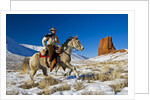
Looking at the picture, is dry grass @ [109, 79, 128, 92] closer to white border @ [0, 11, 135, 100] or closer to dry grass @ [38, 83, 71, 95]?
white border @ [0, 11, 135, 100]

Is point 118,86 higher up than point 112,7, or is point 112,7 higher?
point 112,7

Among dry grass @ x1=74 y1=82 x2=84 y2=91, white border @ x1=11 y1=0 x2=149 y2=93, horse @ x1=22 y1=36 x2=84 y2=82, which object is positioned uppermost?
white border @ x1=11 y1=0 x2=149 y2=93

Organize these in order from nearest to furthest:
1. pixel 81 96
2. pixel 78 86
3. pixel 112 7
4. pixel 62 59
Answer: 1. pixel 81 96
2. pixel 78 86
3. pixel 62 59
4. pixel 112 7

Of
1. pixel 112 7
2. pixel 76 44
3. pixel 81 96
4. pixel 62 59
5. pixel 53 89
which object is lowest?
pixel 81 96

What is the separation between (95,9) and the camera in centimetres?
565

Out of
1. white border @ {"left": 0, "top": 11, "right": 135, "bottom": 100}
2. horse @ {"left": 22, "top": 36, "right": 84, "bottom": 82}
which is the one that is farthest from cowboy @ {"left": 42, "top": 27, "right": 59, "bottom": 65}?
white border @ {"left": 0, "top": 11, "right": 135, "bottom": 100}

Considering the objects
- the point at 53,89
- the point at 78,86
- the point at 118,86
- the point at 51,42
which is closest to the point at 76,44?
the point at 51,42

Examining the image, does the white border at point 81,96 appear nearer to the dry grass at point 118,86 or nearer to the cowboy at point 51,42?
the dry grass at point 118,86

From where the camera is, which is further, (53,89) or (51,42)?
(51,42)

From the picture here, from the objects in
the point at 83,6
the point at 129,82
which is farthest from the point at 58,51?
the point at 129,82

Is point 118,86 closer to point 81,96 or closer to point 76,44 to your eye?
point 81,96

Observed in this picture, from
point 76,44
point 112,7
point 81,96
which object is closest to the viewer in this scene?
point 81,96

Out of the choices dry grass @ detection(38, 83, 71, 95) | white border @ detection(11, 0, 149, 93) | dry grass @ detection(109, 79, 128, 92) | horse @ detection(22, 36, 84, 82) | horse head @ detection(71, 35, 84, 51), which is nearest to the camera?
dry grass @ detection(109, 79, 128, 92)

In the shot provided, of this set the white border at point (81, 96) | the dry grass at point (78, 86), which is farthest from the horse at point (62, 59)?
the white border at point (81, 96)
